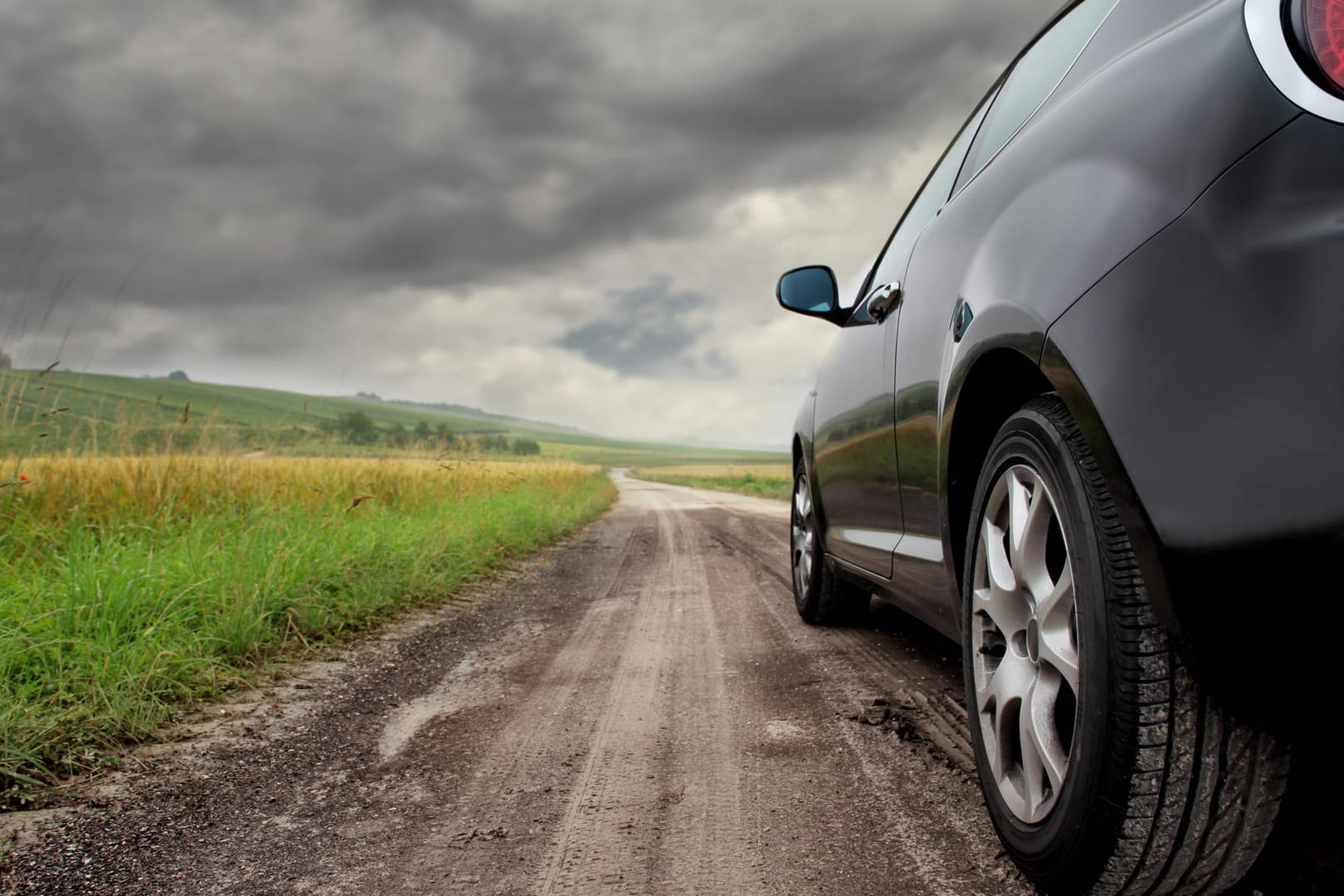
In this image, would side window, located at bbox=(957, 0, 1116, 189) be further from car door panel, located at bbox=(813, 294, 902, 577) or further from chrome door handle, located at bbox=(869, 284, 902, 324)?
car door panel, located at bbox=(813, 294, 902, 577)

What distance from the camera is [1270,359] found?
965mm

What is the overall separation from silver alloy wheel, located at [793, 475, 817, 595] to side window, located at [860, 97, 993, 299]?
1245 millimetres

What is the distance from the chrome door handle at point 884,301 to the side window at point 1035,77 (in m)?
0.37

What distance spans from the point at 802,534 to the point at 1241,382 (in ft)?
11.1

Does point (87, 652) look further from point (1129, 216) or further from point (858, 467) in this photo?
point (1129, 216)

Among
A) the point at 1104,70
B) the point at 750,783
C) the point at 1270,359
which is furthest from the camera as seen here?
the point at 750,783

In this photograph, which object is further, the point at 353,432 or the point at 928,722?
the point at 353,432

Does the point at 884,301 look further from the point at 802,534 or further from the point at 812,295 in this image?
the point at 802,534

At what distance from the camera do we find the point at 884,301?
2666 mm

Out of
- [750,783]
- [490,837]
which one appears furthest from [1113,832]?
[490,837]

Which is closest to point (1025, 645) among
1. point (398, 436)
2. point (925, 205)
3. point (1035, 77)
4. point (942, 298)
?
point (942, 298)

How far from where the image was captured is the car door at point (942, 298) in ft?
6.15

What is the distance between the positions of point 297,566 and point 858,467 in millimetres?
2964

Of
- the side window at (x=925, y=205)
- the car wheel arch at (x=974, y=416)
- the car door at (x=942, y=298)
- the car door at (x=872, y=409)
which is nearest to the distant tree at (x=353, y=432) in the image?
the car door at (x=872, y=409)
